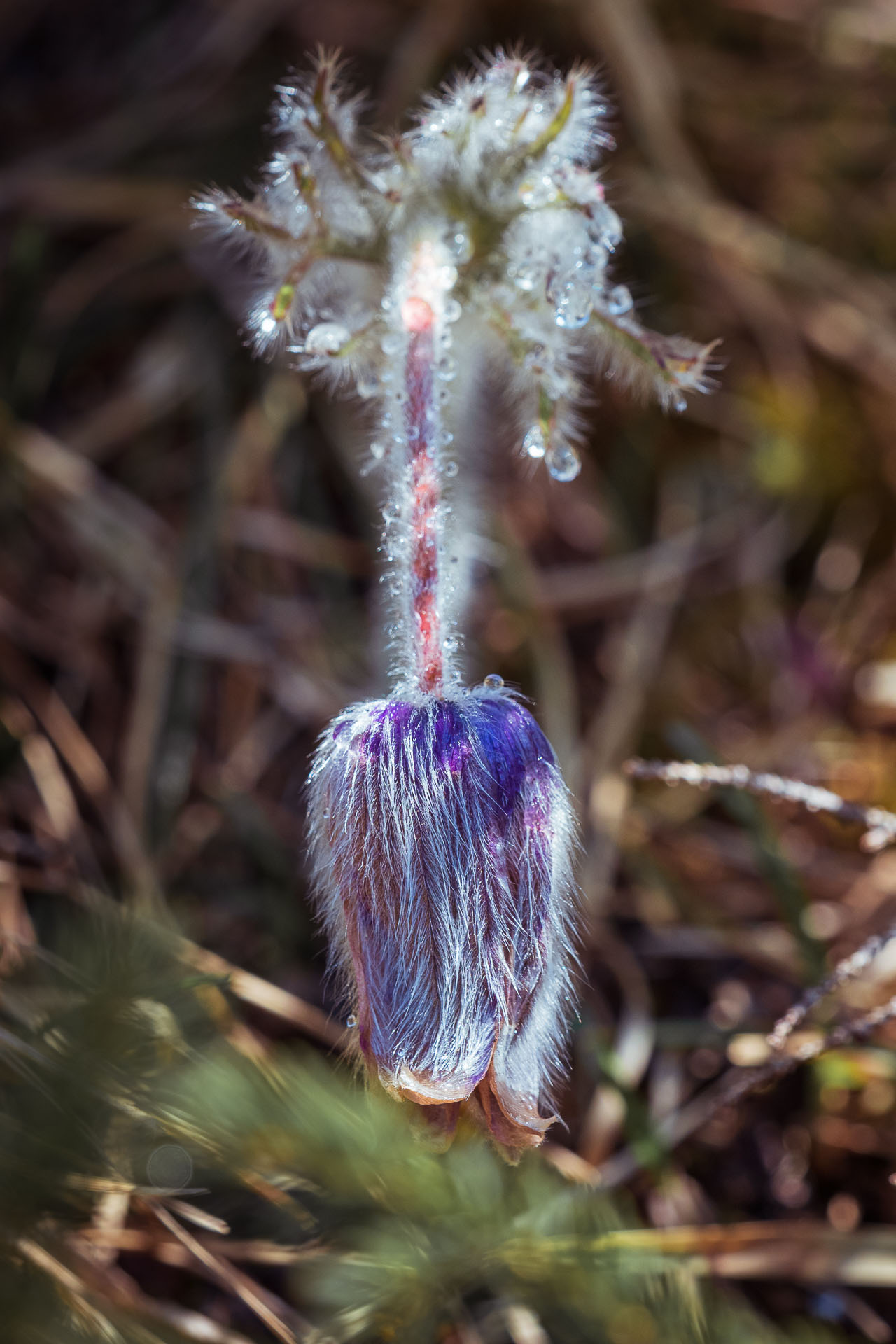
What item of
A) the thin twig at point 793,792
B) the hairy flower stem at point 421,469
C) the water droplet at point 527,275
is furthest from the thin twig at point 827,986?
the water droplet at point 527,275

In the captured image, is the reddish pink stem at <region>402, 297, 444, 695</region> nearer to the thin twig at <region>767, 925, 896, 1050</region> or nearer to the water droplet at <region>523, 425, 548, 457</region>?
the water droplet at <region>523, 425, 548, 457</region>

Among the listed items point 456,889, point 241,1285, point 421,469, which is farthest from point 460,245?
point 241,1285

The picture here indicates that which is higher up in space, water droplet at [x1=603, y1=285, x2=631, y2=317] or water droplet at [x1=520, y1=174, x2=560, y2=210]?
water droplet at [x1=520, y1=174, x2=560, y2=210]

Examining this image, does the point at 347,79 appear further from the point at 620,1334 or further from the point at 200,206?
the point at 620,1334

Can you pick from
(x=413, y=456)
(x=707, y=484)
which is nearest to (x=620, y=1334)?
(x=413, y=456)

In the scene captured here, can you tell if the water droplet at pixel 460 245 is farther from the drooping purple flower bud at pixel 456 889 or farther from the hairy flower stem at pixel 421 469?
the drooping purple flower bud at pixel 456 889

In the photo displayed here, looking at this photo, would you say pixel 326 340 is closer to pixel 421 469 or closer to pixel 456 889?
pixel 421 469

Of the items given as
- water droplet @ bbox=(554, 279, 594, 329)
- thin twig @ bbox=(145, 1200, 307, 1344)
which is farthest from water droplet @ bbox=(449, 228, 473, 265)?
thin twig @ bbox=(145, 1200, 307, 1344)

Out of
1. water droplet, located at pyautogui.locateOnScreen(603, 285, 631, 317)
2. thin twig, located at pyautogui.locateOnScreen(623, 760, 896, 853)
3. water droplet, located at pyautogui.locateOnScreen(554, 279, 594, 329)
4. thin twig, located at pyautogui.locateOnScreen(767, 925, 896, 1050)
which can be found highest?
water droplet, located at pyautogui.locateOnScreen(554, 279, 594, 329)
